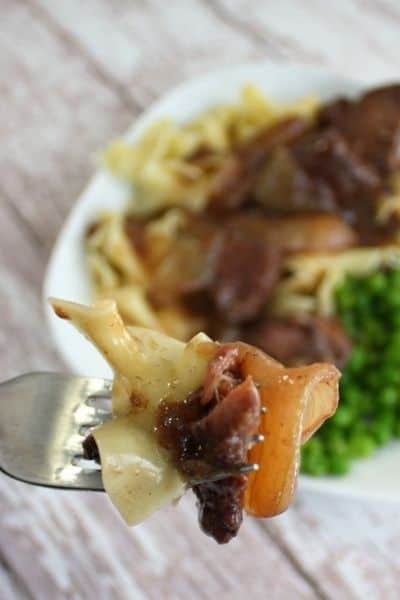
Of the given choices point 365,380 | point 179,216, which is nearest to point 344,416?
point 365,380

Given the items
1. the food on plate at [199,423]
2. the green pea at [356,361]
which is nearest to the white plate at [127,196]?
the green pea at [356,361]

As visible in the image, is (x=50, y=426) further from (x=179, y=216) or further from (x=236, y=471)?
(x=179, y=216)

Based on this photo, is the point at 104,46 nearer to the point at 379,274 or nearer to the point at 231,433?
the point at 379,274

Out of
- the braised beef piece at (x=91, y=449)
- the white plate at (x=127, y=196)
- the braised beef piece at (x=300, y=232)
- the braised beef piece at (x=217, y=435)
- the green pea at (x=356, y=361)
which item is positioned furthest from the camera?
the braised beef piece at (x=300, y=232)

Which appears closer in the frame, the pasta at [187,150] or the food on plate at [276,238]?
the food on plate at [276,238]

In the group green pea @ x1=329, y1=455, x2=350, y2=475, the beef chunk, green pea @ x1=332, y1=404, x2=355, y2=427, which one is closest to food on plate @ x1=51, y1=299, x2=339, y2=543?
green pea @ x1=329, y1=455, x2=350, y2=475

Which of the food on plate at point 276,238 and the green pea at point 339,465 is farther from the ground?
the food on plate at point 276,238

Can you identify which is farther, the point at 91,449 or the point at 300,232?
the point at 300,232

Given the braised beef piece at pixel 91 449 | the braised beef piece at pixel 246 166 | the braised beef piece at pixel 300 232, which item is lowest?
the braised beef piece at pixel 300 232

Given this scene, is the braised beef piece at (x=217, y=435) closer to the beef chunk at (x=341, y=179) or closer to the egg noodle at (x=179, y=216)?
the egg noodle at (x=179, y=216)
